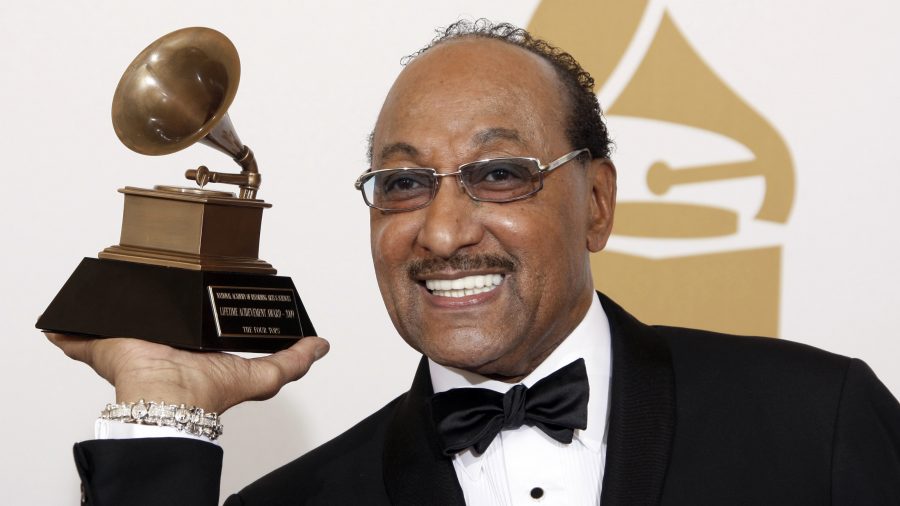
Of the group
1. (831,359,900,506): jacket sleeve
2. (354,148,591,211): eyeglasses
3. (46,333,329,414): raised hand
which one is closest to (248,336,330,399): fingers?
(46,333,329,414): raised hand

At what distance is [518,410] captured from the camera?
96.0 inches

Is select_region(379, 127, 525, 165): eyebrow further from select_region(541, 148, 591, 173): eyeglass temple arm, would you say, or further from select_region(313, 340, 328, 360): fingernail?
select_region(313, 340, 328, 360): fingernail

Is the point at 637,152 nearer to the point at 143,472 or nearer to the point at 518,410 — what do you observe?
the point at 518,410

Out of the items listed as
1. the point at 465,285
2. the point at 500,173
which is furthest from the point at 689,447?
the point at 500,173

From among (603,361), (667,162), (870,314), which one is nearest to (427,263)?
(603,361)

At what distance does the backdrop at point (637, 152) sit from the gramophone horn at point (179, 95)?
802 millimetres

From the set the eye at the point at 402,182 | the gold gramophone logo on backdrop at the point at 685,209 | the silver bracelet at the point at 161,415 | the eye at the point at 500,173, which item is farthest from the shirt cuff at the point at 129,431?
the gold gramophone logo on backdrop at the point at 685,209

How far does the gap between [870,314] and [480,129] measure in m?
1.68

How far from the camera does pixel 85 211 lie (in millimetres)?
3438

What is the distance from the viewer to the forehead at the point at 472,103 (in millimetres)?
2428

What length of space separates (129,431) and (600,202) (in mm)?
1099

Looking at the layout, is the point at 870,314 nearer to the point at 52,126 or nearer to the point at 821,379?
the point at 821,379

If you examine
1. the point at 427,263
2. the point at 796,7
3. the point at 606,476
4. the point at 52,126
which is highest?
the point at 796,7

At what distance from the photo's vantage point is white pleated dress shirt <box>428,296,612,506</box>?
242cm
